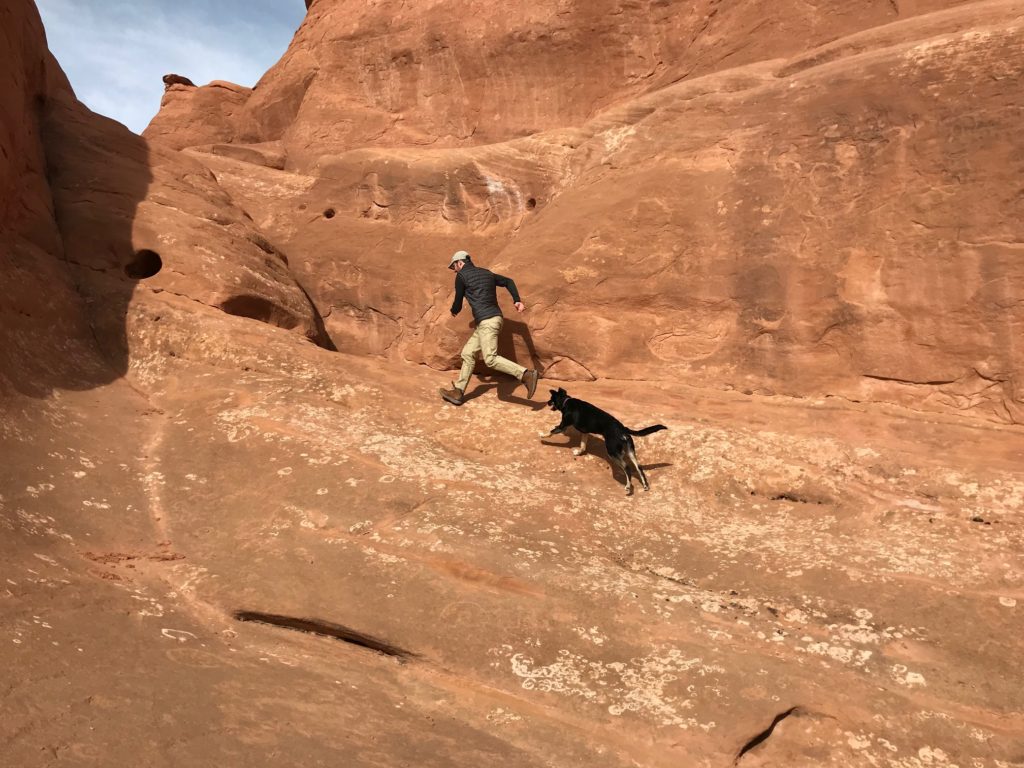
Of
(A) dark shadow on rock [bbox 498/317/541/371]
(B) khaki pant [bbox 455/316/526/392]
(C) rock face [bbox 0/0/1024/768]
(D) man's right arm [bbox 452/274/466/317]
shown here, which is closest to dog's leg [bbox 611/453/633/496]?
(C) rock face [bbox 0/0/1024/768]

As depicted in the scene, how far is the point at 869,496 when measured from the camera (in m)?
6.35

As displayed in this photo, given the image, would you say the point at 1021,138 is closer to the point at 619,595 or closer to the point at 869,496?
the point at 869,496

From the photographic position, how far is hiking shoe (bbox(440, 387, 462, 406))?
8.09m

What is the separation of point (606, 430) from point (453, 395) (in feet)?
6.56

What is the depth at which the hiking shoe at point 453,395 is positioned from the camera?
8086mm

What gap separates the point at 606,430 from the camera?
6.90m

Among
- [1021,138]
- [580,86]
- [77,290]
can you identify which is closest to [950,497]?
[1021,138]

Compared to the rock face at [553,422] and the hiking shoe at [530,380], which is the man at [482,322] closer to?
the hiking shoe at [530,380]

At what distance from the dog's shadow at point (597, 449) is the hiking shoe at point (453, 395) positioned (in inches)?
44.0

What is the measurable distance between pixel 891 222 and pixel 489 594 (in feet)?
19.6

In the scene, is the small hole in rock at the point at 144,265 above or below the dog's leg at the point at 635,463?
above

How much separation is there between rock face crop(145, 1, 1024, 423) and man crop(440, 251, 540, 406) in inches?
31.8

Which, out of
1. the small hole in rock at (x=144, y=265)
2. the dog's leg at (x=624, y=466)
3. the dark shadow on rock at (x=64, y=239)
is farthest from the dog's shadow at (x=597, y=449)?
the small hole in rock at (x=144, y=265)

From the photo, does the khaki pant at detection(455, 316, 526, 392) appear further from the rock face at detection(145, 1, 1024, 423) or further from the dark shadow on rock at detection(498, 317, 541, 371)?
the rock face at detection(145, 1, 1024, 423)
